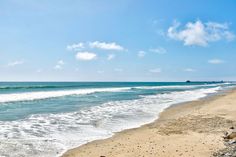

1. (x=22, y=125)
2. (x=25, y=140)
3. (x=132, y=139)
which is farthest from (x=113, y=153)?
(x=22, y=125)

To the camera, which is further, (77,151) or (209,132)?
(209,132)

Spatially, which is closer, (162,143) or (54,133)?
(162,143)

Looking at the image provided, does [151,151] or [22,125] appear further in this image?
[22,125]

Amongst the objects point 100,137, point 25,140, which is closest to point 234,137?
point 100,137

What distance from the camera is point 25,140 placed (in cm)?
1169

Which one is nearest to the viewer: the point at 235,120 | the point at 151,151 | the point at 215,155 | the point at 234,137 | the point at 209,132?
the point at 215,155

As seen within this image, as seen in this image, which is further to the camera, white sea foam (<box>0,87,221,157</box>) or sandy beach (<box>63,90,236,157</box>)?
white sea foam (<box>0,87,221,157</box>)

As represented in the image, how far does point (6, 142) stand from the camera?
37.2 feet

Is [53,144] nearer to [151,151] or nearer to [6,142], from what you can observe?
→ [6,142]

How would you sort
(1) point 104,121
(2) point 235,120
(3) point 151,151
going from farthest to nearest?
(1) point 104,121, (2) point 235,120, (3) point 151,151

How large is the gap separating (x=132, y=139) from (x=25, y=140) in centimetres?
385

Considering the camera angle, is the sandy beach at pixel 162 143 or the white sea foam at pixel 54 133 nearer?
the sandy beach at pixel 162 143

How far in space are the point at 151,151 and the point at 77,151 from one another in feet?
7.61

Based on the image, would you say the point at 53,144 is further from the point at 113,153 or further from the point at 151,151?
the point at 151,151
